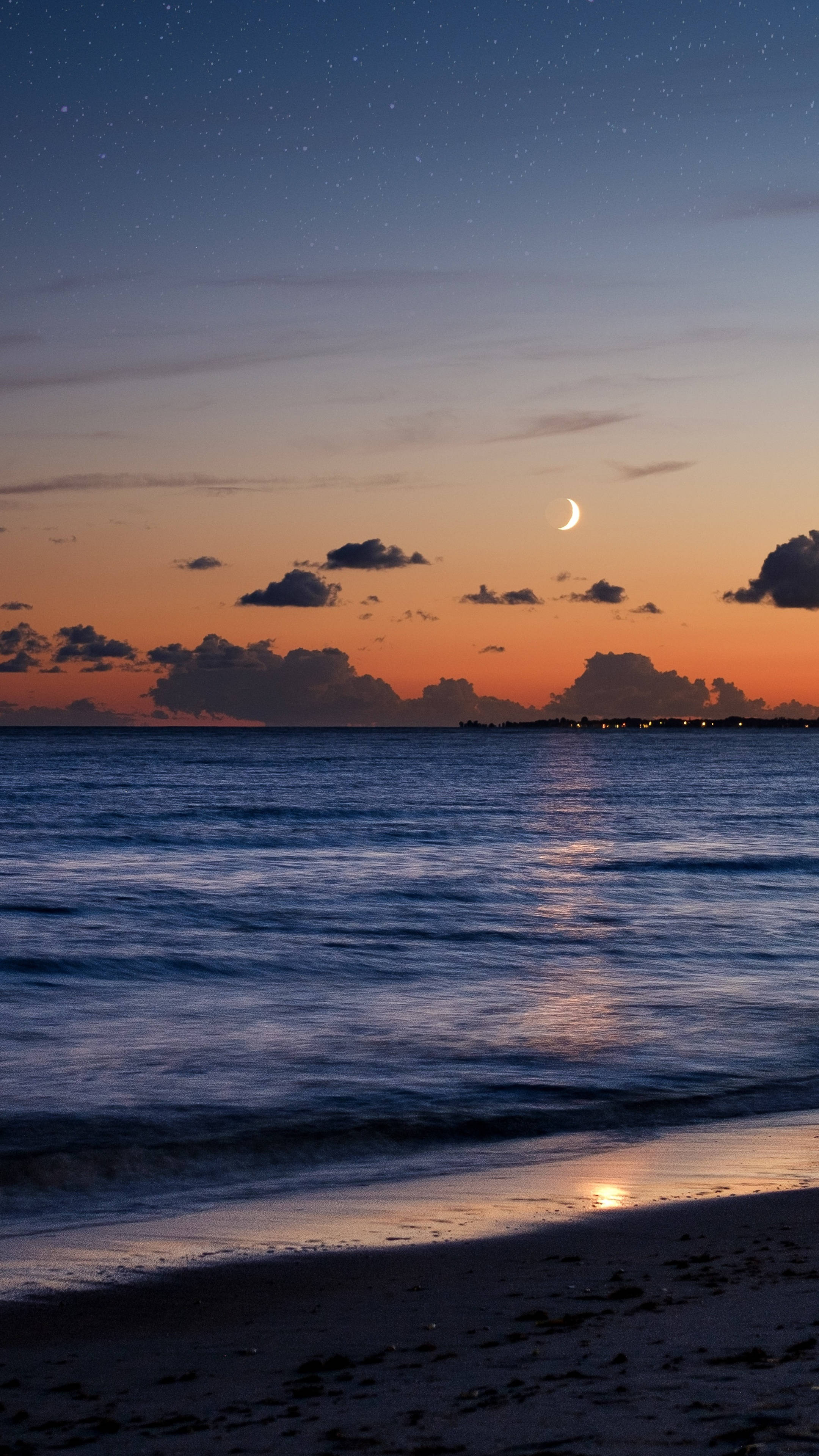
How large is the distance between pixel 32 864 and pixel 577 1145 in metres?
29.9

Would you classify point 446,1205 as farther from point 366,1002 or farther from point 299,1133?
point 366,1002

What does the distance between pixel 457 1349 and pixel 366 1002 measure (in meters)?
12.2

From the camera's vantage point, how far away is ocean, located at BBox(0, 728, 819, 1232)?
10641mm

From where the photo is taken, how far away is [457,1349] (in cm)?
537

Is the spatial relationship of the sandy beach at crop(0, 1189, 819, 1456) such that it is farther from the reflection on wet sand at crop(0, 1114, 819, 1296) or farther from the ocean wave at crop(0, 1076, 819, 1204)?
the ocean wave at crop(0, 1076, 819, 1204)

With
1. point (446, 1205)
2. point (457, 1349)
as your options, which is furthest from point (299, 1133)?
point (457, 1349)

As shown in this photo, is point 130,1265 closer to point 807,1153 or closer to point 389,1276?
point 389,1276

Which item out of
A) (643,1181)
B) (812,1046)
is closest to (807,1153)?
(643,1181)

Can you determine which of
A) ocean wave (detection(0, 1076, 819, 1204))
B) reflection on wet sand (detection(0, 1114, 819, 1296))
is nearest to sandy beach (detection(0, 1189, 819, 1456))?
reflection on wet sand (detection(0, 1114, 819, 1296))

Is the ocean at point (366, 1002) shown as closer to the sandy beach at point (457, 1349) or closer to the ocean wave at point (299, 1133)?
the ocean wave at point (299, 1133)

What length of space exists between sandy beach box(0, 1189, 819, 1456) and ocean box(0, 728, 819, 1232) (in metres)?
2.59

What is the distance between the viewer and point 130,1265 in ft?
23.3

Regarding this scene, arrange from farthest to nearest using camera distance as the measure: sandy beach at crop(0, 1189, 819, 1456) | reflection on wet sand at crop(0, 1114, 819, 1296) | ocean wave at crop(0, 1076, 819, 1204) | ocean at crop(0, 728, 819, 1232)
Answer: ocean at crop(0, 728, 819, 1232) < ocean wave at crop(0, 1076, 819, 1204) < reflection on wet sand at crop(0, 1114, 819, 1296) < sandy beach at crop(0, 1189, 819, 1456)

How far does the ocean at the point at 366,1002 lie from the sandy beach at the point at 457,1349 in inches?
102
